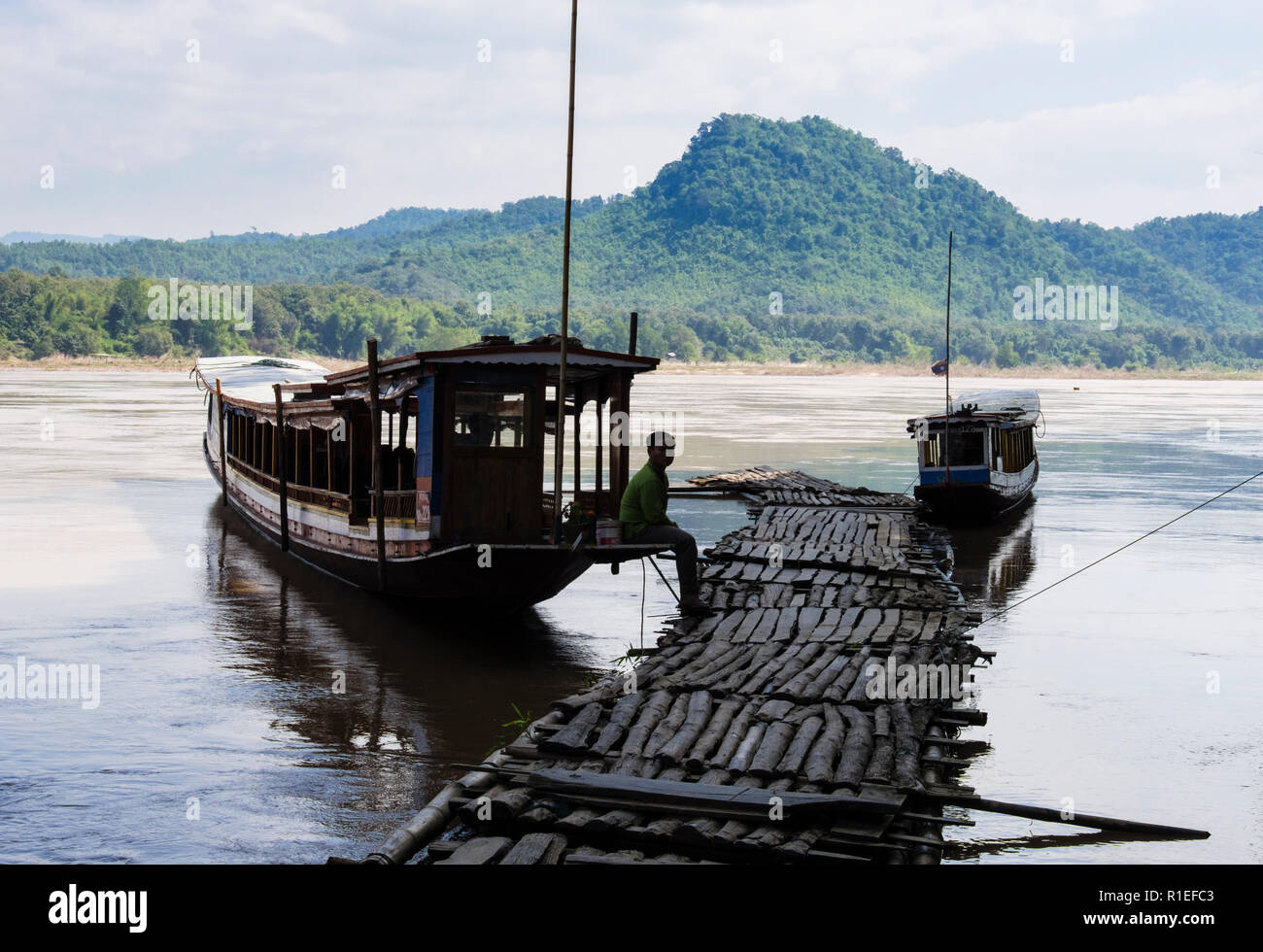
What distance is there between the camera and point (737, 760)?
7.87m

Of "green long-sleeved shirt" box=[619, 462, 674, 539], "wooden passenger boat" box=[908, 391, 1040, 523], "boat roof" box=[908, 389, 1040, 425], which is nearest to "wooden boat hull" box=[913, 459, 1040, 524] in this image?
"wooden passenger boat" box=[908, 391, 1040, 523]

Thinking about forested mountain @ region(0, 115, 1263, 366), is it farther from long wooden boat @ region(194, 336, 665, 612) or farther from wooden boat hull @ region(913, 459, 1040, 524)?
long wooden boat @ region(194, 336, 665, 612)

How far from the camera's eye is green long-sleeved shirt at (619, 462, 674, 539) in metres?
12.9

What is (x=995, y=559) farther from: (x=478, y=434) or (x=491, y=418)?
(x=478, y=434)

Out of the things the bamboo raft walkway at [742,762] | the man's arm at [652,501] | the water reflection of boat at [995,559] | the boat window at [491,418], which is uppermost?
the boat window at [491,418]

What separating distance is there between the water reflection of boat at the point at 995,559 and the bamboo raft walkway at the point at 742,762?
16.8 ft

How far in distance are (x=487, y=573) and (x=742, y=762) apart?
6.23m

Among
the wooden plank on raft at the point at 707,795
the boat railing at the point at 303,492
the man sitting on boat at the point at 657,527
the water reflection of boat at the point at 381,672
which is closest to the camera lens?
the wooden plank on raft at the point at 707,795

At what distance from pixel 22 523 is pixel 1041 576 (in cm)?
1697

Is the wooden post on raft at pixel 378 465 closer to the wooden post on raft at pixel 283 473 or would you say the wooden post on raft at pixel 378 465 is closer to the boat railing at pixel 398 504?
the boat railing at pixel 398 504

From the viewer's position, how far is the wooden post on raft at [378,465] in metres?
14.1

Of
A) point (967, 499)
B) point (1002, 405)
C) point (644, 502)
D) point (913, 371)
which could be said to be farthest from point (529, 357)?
point (913, 371)

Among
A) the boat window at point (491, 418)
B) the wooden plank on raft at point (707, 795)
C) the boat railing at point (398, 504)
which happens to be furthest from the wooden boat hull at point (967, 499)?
the wooden plank on raft at point (707, 795)

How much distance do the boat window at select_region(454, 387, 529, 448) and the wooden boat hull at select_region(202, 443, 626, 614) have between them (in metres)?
1.16
